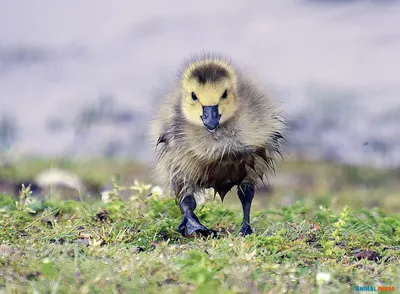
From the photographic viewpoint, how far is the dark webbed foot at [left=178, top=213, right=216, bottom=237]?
5.80 meters

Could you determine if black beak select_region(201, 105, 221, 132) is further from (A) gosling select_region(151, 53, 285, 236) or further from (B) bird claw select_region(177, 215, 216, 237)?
(B) bird claw select_region(177, 215, 216, 237)

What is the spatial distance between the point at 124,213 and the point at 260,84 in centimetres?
144

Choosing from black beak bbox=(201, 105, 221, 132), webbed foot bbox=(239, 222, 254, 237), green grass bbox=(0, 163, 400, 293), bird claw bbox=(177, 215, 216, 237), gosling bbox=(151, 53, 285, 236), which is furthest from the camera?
webbed foot bbox=(239, 222, 254, 237)

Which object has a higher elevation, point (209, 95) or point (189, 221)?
point (209, 95)

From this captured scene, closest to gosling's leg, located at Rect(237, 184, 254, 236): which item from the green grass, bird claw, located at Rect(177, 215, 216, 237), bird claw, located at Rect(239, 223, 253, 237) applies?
bird claw, located at Rect(239, 223, 253, 237)

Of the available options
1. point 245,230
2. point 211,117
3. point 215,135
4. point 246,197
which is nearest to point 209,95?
point 211,117

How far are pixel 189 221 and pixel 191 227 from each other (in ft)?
0.25

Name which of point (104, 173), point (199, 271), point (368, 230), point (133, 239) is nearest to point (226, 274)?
point (199, 271)

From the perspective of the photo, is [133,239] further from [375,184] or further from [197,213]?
[375,184]

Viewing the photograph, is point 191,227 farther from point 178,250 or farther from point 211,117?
point 211,117

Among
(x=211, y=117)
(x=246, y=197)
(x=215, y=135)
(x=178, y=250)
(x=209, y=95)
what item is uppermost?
(x=209, y=95)

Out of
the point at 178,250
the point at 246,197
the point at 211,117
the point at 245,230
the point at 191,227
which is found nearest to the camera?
the point at 178,250

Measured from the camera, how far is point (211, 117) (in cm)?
555

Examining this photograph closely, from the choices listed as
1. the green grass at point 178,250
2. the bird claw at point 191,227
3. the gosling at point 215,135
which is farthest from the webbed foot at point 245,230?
the bird claw at point 191,227
